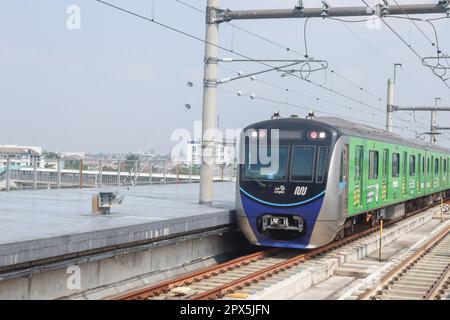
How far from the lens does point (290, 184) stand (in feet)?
46.8

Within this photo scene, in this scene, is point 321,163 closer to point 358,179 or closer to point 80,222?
point 358,179

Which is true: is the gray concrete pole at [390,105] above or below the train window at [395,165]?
above

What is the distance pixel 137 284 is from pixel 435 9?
8649mm

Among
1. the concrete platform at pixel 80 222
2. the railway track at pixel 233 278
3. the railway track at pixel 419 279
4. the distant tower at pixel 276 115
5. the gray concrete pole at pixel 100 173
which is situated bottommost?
the railway track at pixel 419 279

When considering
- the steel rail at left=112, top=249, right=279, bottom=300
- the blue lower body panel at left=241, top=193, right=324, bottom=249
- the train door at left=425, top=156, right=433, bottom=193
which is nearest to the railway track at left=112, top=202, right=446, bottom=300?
the steel rail at left=112, top=249, right=279, bottom=300

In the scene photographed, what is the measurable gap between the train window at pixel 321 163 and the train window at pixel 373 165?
130 inches

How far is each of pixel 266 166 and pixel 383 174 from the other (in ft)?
17.1

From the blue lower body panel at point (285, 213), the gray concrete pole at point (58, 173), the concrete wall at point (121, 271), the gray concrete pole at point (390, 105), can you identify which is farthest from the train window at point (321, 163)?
the gray concrete pole at point (390, 105)

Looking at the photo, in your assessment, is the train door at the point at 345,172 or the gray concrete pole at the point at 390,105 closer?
the train door at the point at 345,172

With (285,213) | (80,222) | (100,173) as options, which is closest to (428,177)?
(100,173)

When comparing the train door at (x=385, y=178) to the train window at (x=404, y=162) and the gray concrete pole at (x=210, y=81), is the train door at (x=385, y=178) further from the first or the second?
the gray concrete pole at (x=210, y=81)

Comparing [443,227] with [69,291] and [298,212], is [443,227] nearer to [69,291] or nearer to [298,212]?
[298,212]

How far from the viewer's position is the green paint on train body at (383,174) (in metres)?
15.6

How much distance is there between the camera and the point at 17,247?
28.8 ft
